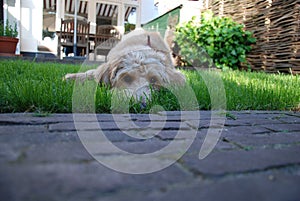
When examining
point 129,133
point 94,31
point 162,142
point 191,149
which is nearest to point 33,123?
point 129,133

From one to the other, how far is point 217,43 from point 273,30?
117 centimetres

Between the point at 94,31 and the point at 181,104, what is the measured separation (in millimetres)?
10961

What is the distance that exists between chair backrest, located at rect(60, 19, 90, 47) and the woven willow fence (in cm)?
512

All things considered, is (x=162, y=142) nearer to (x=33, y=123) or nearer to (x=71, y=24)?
(x=33, y=123)

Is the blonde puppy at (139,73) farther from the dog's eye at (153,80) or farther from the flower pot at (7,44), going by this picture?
the flower pot at (7,44)

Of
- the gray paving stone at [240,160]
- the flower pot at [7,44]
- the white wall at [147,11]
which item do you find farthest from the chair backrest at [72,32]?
the gray paving stone at [240,160]

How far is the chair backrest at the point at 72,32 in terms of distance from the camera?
9664 millimetres

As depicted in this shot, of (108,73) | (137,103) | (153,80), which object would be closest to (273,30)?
(153,80)

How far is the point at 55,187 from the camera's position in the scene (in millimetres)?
646

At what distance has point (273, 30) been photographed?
19.7 feet

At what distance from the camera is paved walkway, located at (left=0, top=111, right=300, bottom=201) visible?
64cm

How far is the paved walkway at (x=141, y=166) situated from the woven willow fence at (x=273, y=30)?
4.69 metres

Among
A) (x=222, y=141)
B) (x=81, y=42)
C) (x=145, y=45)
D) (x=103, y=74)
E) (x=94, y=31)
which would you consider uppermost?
A: (x=94, y=31)

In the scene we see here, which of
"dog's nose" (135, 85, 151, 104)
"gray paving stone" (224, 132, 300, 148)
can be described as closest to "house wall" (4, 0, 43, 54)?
"dog's nose" (135, 85, 151, 104)
